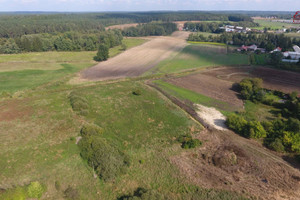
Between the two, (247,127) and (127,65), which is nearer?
(247,127)

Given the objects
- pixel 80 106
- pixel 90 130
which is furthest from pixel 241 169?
pixel 80 106

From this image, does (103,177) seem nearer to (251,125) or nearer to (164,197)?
(164,197)

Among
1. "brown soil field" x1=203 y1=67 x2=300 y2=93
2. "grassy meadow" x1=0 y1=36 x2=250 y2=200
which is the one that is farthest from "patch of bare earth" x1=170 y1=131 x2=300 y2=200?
"brown soil field" x1=203 y1=67 x2=300 y2=93

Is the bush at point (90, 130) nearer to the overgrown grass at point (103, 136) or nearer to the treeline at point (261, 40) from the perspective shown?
the overgrown grass at point (103, 136)

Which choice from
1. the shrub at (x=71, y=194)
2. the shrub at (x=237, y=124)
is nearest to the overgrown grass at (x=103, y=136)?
the shrub at (x=71, y=194)

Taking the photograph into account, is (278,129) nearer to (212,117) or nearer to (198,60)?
(212,117)

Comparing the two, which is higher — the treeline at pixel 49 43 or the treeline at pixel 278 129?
the treeline at pixel 49 43

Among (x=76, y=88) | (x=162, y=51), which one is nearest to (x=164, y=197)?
(x=76, y=88)
